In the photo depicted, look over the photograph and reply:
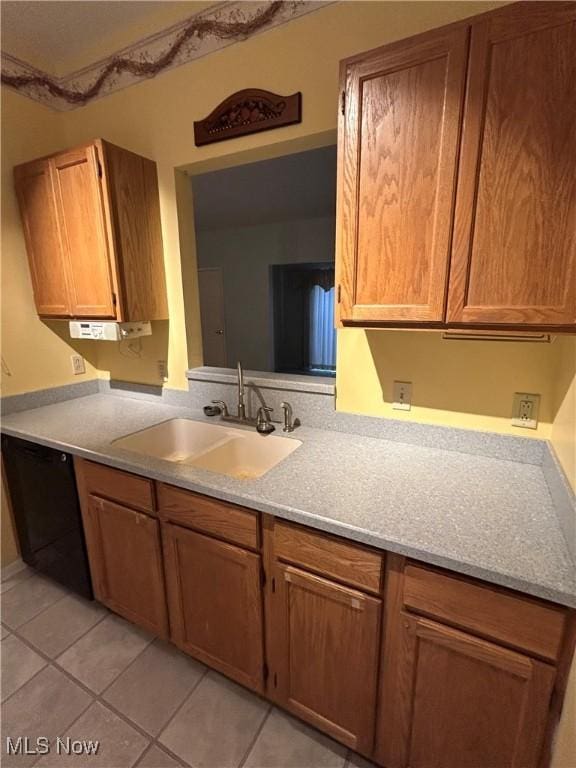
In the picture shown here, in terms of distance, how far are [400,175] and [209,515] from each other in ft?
4.06

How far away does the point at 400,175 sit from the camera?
1081mm

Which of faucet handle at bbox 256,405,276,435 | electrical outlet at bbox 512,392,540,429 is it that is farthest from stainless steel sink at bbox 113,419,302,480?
electrical outlet at bbox 512,392,540,429

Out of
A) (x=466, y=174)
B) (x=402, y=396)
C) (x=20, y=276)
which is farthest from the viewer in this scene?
(x=20, y=276)

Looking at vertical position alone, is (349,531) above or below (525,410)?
below

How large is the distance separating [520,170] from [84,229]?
176 centimetres

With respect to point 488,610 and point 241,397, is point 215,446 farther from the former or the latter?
point 488,610

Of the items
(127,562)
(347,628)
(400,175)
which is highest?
(400,175)

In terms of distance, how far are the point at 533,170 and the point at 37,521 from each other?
8.22ft

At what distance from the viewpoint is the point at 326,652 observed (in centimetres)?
117

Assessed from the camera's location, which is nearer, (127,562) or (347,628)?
(347,628)

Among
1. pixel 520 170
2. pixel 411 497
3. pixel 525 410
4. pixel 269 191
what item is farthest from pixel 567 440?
pixel 269 191

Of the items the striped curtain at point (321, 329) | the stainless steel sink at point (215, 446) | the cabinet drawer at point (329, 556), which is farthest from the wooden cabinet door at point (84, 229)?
the striped curtain at point (321, 329)

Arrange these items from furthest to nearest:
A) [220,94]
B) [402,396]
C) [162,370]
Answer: [162,370] < [220,94] < [402,396]

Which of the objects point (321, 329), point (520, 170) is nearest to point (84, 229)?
point (520, 170)
